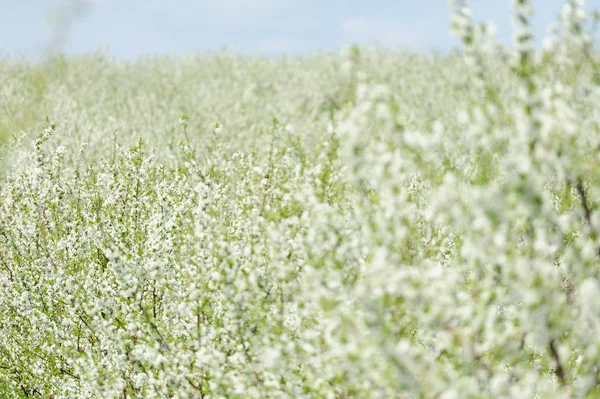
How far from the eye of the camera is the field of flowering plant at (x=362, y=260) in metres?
4.51

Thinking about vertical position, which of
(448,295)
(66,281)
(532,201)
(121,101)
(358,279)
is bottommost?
(448,295)

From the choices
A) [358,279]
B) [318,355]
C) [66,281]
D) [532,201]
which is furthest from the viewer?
[66,281]

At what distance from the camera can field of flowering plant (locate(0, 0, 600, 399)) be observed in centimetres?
451

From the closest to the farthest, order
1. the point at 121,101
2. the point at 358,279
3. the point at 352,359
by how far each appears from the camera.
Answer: the point at 352,359
the point at 358,279
the point at 121,101

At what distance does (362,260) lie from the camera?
276 inches

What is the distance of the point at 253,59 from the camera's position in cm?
4606

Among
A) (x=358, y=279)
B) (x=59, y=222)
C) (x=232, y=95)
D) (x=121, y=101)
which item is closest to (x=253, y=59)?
(x=232, y=95)

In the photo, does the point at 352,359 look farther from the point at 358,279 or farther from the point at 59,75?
the point at 59,75

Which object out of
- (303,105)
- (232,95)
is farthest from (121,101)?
(303,105)

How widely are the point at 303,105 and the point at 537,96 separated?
33.8 meters

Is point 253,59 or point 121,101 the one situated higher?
point 253,59

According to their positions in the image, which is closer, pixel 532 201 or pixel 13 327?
pixel 532 201

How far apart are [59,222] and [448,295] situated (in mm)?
9408

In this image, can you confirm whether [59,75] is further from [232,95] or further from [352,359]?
[352,359]
